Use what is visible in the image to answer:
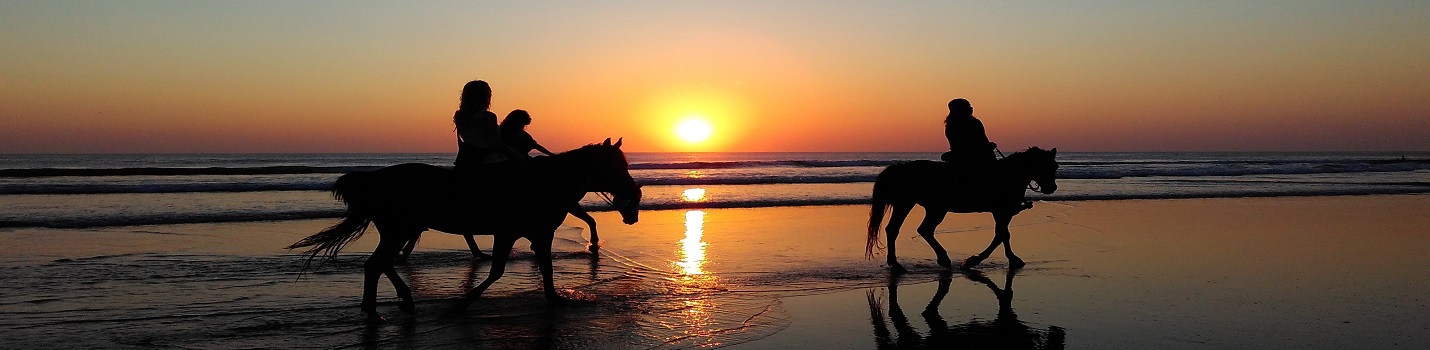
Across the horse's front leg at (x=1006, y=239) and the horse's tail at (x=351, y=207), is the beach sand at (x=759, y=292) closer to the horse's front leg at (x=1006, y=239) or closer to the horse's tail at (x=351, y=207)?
the horse's front leg at (x=1006, y=239)

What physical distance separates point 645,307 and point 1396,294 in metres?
5.49

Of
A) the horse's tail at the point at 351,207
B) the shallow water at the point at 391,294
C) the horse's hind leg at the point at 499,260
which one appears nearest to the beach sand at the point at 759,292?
the shallow water at the point at 391,294

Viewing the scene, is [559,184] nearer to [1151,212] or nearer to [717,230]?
[717,230]

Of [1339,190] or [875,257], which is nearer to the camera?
[875,257]

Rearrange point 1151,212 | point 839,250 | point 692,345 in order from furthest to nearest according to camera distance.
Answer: point 1151,212
point 839,250
point 692,345

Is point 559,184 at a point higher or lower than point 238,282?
higher

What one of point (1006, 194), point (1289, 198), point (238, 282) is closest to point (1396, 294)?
point (1006, 194)

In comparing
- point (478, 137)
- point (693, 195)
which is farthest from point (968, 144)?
point (693, 195)

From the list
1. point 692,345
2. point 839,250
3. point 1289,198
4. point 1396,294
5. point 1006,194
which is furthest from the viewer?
point 1289,198

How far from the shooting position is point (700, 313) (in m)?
6.54

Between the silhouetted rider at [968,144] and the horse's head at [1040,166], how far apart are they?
37 cm

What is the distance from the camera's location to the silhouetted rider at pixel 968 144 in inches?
363

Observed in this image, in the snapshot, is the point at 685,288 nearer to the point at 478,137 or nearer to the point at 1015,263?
the point at 478,137

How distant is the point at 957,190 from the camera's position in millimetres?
9312
